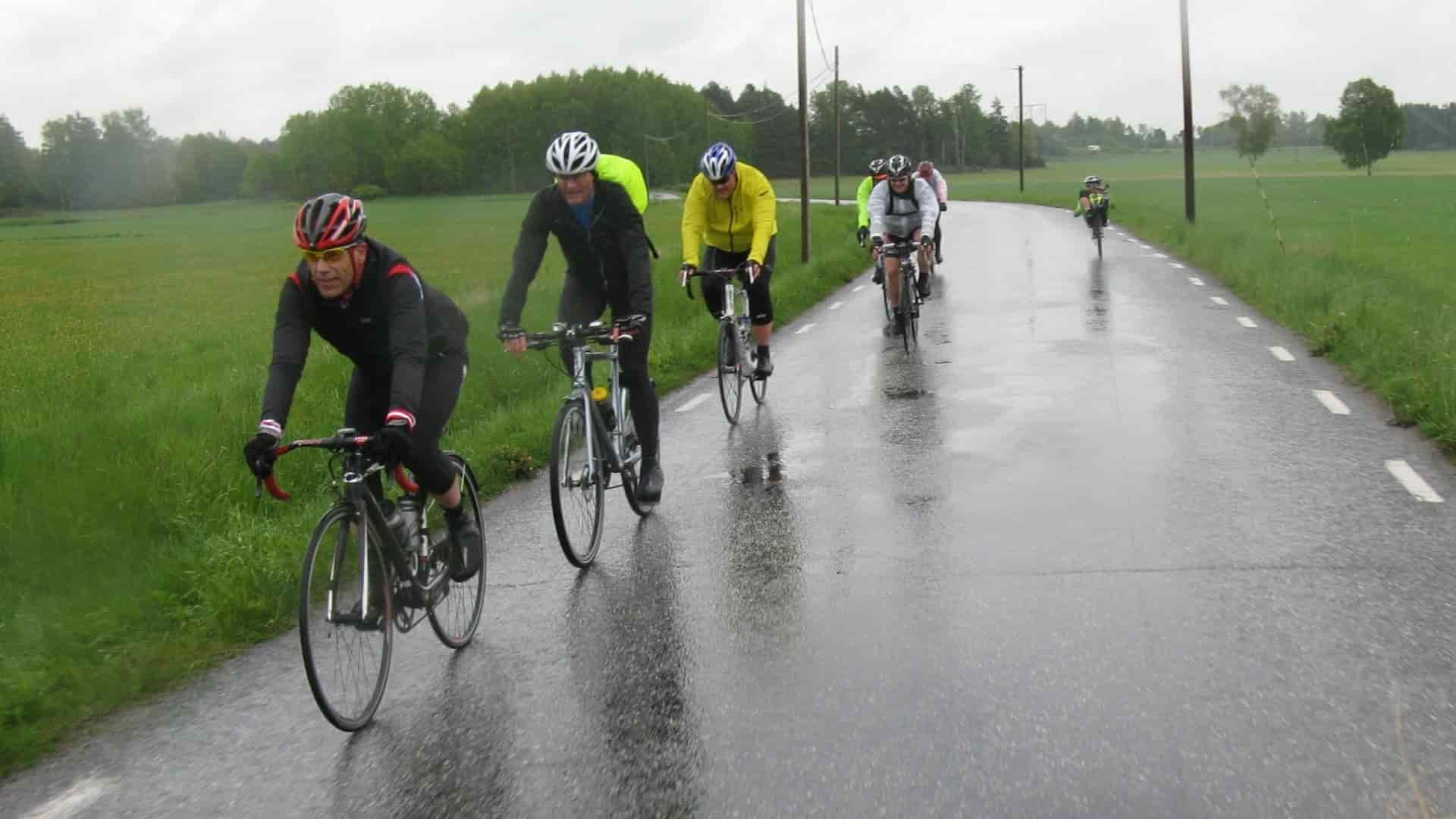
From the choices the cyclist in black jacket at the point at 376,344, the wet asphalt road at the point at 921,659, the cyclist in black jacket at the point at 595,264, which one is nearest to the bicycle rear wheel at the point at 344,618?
the wet asphalt road at the point at 921,659

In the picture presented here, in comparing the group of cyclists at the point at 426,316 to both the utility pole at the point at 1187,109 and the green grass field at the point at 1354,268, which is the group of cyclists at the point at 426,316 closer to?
the green grass field at the point at 1354,268

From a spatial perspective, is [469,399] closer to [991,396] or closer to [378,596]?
[991,396]

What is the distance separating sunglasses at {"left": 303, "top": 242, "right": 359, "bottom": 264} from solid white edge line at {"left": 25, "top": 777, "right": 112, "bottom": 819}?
171cm

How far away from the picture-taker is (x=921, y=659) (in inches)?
189

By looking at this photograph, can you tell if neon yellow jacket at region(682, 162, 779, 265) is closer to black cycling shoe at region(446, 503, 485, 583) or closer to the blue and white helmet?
the blue and white helmet

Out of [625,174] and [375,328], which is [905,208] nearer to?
[625,174]

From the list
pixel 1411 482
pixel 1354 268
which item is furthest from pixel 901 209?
pixel 1411 482

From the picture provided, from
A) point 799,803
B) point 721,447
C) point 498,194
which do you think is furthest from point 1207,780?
point 498,194

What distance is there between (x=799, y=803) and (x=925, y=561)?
8.53 ft

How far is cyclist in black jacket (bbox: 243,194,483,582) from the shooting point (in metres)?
4.45

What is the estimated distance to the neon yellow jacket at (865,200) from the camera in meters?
15.3

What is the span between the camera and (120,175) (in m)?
49.4

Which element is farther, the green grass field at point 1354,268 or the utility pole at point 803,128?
the utility pole at point 803,128

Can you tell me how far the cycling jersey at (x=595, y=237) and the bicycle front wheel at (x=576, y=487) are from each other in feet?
2.05
